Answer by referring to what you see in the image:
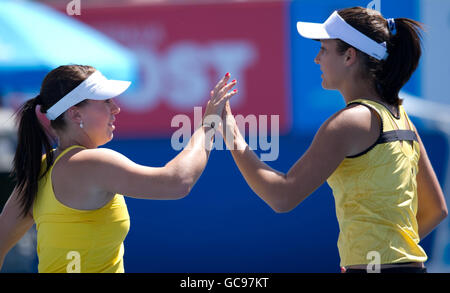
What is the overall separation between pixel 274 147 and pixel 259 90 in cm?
69

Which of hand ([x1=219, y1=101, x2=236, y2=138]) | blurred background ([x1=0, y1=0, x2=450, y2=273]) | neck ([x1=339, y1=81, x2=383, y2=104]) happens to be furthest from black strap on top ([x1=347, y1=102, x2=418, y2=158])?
blurred background ([x1=0, y1=0, x2=450, y2=273])

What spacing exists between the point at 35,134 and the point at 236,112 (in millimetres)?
3943

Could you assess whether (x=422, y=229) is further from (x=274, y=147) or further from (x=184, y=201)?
(x=184, y=201)

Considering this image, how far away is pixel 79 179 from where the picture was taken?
7.34 ft

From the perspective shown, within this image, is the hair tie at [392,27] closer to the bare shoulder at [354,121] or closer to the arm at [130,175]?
the bare shoulder at [354,121]

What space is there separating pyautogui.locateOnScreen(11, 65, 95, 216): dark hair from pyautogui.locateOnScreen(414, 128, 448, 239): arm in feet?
4.80

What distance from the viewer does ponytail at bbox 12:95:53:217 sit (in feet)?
7.74

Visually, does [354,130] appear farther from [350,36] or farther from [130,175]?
[130,175]

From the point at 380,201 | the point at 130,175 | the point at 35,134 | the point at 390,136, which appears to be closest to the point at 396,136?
the point at 390,136

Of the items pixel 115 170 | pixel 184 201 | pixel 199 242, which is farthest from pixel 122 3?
pixel 115 170

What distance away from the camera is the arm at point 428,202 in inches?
98.7

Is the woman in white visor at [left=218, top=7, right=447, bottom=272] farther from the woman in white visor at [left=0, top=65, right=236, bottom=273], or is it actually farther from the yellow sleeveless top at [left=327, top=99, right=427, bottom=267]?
the woman in white visor at [left=0, top=65, right=236, bottom=273]

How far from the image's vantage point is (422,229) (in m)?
2.56

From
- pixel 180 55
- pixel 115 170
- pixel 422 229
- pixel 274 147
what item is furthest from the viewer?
pixel 180 55
